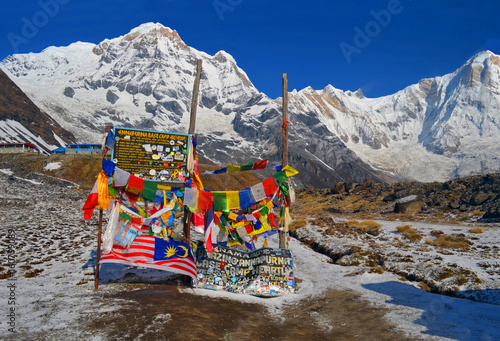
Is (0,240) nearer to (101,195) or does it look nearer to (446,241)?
(101,195)

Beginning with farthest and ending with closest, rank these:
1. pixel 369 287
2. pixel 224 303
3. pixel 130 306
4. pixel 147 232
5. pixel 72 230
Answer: pixel 72 230
pixel 369 287
pixel 147 232
pixel 224 303
pixel 130 306

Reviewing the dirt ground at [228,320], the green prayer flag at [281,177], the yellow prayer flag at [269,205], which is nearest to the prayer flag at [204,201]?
the yellow prayer flag at [269,205]

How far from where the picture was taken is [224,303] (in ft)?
37.3

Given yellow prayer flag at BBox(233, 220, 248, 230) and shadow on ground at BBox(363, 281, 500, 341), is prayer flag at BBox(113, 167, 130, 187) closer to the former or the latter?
yellow prayer flag at BBox(233, 220, 248, 230)

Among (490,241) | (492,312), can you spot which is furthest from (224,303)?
(490,241)

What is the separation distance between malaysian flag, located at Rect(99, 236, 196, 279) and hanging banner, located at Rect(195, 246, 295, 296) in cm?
72

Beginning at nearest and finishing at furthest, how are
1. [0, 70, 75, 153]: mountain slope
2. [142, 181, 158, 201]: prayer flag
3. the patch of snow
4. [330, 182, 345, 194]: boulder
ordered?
[142, 181, 158, 201]: prayer flag < [330, 182, 345, 194]: boulder < the patch of snow < [0, 70, 75, 153]: mountain slope

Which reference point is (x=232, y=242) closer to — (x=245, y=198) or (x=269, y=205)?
(x=245, y=198)

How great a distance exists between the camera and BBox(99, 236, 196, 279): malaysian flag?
12.0 metres

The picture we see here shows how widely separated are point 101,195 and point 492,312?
12333 millimetres

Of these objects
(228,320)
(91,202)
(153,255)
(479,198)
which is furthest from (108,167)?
(479,198)

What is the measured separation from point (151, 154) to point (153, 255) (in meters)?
3.57

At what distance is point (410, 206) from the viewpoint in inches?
1554

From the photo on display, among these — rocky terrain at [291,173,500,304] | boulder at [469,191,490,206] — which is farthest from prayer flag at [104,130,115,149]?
boulder at [469,191,490,206]
